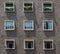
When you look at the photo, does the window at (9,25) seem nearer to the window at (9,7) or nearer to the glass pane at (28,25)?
the window at (9,7)

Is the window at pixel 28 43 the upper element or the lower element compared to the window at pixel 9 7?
lower

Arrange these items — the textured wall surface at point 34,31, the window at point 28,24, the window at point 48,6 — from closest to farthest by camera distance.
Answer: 1. the textured wall surface at point 34,31
2. the window at point 28,24
3. the window at point 48,6

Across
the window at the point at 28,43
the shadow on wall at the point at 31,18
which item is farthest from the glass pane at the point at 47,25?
the window at the point at 28,43

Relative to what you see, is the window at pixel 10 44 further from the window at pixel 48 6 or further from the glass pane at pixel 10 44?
the window at pixel 48 6

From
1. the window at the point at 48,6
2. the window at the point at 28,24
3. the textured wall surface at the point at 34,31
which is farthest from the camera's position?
the window at the point at 48,6

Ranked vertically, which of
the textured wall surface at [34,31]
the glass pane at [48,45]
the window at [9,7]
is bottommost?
the glass pane at [48,45]

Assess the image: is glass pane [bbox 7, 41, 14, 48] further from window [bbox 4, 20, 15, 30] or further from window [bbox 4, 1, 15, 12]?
window [bbox 4, 1, 15, 12]

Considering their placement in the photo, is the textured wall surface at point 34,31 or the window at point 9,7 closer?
the textured wall surface at point 34,31

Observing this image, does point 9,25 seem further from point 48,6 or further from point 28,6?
point 48,6

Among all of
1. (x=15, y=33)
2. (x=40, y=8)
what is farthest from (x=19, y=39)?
(x=40, y=8)

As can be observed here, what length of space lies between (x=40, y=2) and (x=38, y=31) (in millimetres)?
3122

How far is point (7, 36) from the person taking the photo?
48500 mm

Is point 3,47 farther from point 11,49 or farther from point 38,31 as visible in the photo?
point 38,31

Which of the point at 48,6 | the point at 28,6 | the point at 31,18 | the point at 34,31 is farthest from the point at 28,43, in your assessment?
the point at 48,6
